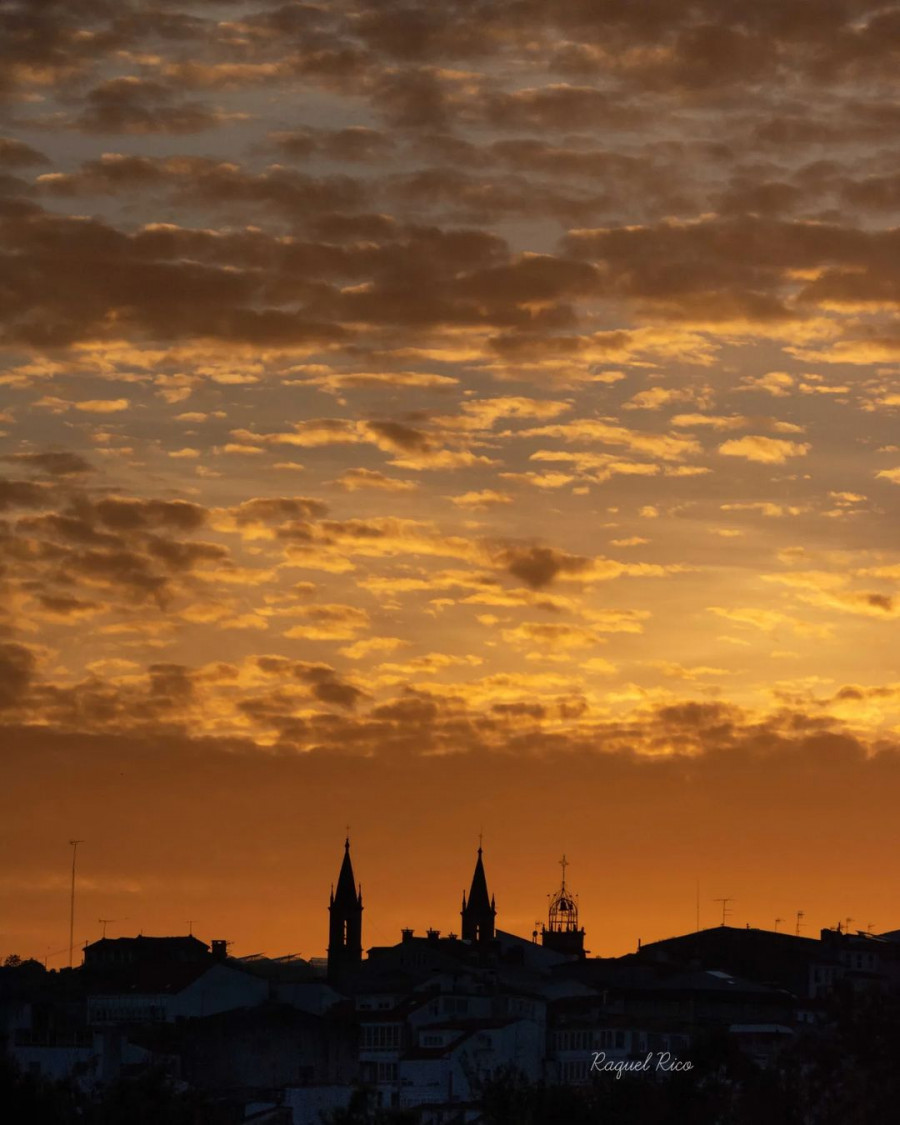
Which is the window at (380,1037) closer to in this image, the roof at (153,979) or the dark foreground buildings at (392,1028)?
the dark foreground buildings at (392,1028)

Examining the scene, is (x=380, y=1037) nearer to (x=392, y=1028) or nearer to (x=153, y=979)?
(x=392, y=1028)

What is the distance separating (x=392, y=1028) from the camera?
14750 cm

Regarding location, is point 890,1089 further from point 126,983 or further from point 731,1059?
point 126,983

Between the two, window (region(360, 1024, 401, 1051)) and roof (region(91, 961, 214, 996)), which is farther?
roof (region(91, 961, 214, 996))

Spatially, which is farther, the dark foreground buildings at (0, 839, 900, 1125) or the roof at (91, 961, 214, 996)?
the roof at (91, 961, 214, 996)

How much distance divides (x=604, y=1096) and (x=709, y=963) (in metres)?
65.7

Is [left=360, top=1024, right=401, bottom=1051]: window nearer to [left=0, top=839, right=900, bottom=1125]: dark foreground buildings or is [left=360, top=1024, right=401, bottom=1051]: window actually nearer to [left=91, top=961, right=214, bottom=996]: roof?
[left=0, top=839, right=900, bottom=1125]: dark foreground buildings

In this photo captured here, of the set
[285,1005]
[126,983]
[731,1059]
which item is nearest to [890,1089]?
[731,1059]

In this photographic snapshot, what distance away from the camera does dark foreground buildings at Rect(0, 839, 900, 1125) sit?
448 feet

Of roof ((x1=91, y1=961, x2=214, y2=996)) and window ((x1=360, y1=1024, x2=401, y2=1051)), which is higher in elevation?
roof ((x1=91, y1=961, x2=214, y2=996))

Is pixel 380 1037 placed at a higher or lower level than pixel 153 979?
lower

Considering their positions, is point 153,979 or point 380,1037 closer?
point 380,1037

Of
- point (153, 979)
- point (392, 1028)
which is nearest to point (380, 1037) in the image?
point (392, 1028)

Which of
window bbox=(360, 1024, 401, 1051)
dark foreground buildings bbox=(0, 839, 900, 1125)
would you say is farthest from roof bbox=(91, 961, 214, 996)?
window bbox=(360, 1024, 401, 1051)
